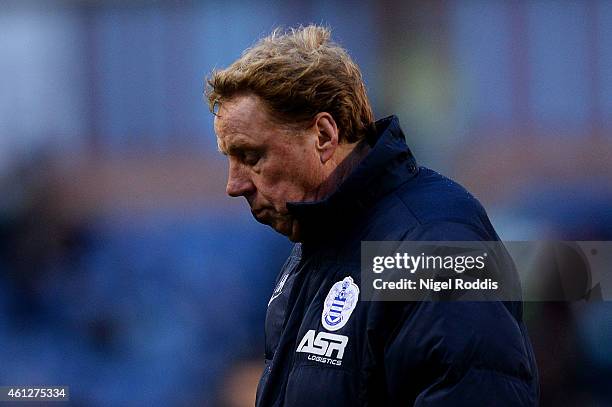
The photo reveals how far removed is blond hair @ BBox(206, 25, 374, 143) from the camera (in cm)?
154

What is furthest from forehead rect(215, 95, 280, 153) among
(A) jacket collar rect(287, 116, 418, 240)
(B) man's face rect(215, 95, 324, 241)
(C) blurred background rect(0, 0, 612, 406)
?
(C) blurred background rect(0, 0, 612, 406)

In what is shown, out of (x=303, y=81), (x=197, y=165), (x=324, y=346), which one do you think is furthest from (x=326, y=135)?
(x=197, y=165)

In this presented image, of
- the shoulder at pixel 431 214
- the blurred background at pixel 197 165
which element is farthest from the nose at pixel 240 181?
the blurred background at pixel 197 165

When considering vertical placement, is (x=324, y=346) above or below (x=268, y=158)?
below

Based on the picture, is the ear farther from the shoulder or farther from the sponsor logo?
the sponsor logo

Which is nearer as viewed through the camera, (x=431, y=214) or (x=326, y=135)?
(x=431, y=214)

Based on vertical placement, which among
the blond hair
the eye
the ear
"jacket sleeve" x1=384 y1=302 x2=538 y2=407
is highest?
the blond hair

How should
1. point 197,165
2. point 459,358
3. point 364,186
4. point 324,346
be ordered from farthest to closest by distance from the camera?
point 197,165
point 364,186
point 324,346
point 459,358

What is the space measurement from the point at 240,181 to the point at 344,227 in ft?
0.77

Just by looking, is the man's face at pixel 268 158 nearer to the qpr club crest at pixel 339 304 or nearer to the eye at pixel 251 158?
the eye at pixel 251 158

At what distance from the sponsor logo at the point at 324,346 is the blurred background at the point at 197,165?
5.03ft

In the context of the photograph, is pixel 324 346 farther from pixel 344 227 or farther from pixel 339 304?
pixel 344 227

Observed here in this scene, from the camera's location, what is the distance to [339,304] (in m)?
1.45

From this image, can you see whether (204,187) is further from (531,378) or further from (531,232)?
(531,378)
